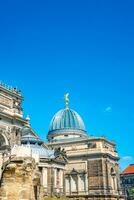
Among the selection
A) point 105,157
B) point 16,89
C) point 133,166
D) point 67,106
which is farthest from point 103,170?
point 133,166

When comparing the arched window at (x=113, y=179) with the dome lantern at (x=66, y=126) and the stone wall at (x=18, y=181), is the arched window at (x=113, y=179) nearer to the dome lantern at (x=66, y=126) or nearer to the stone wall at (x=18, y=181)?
the dome lantern at (x=66, y=126)

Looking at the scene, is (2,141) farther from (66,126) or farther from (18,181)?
(66,126)

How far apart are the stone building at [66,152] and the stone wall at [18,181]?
1734 centimetres

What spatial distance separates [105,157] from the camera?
75.8m

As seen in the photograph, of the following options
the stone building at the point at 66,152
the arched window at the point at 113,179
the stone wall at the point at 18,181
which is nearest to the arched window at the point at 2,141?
the stone building at the point at 66,152

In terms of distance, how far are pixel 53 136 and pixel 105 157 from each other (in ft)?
54.3

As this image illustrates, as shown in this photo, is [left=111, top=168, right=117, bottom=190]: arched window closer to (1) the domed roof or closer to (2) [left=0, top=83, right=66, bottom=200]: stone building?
(1) the domed roof

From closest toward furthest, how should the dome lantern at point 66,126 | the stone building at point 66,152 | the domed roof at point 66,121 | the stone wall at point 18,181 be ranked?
the stone wall at point 18,181
the stone building at point 66,152
the dome lantern at point 66,126
the domed roof at point 66,121

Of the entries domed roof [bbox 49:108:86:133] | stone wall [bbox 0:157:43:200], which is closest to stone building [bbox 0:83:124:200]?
domed roof [bbox 49:108:86:133]

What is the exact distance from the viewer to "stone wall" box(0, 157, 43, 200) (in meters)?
19.0

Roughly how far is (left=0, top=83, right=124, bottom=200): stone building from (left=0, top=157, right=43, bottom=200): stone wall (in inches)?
683

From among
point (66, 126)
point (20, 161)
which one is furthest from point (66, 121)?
point (20, 161)

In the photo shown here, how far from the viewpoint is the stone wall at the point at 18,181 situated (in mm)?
19047

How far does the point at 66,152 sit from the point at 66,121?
10044 millimetres
